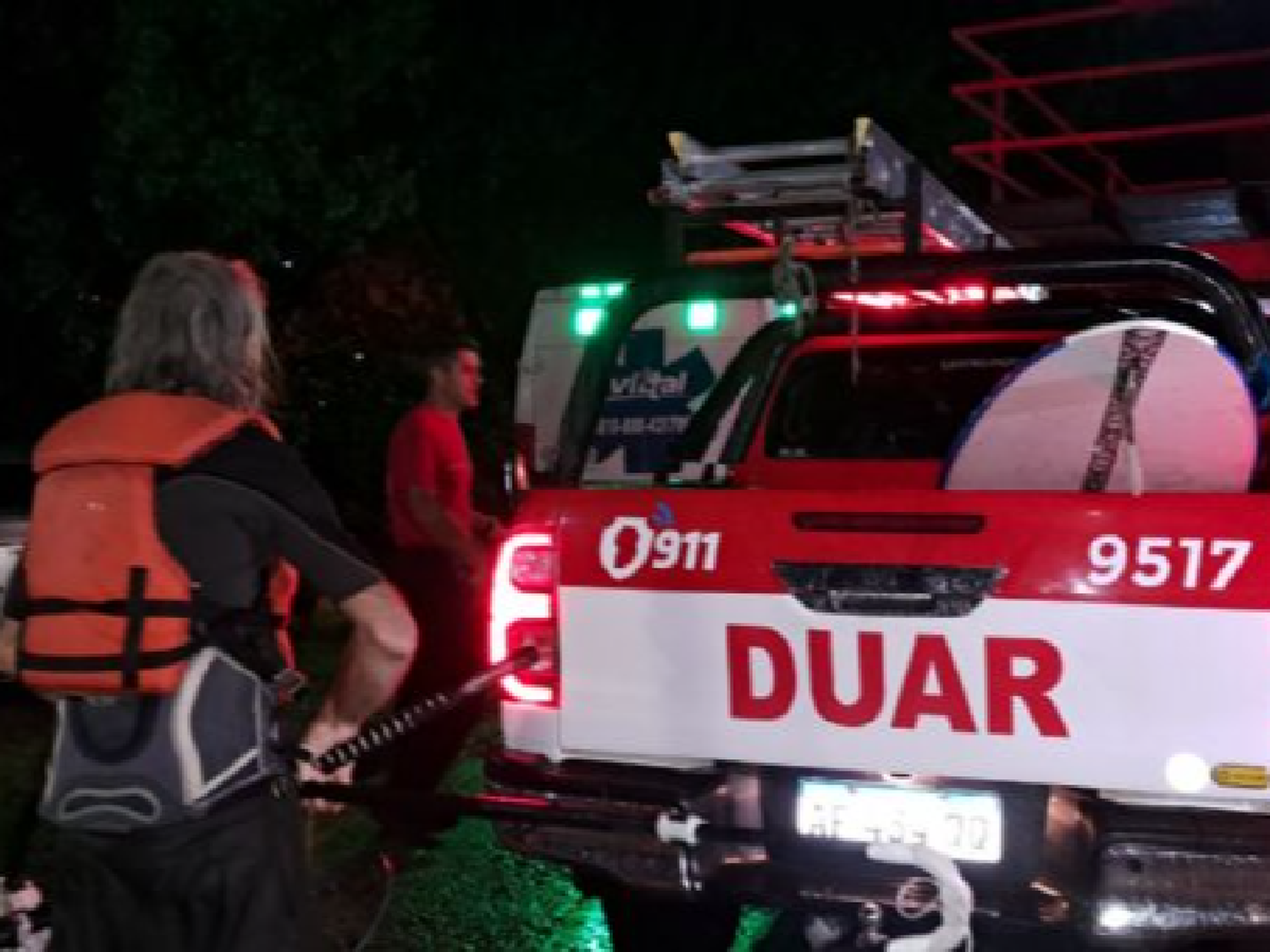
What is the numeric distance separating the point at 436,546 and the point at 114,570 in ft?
11.2

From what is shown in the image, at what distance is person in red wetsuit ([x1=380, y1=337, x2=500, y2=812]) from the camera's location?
19.0 ft

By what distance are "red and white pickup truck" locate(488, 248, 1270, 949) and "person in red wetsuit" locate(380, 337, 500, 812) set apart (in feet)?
5.72

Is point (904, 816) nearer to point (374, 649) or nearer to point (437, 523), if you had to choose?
point (374, 649)

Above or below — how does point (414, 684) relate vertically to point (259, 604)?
below

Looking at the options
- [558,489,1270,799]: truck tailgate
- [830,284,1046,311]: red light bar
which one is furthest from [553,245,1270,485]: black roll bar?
[830,284,1046,311]: red light bar

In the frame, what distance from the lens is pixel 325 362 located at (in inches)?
563

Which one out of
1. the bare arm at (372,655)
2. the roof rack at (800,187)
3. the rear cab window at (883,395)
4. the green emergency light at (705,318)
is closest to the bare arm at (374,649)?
the bare arm at (372,655)

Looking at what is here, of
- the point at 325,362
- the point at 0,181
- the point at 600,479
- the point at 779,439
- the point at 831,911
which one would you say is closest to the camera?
the point at 831,911

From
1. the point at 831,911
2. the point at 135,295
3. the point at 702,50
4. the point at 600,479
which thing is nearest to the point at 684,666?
the point at 831,911

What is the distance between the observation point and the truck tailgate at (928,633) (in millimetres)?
3207

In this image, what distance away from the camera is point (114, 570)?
2447 mm

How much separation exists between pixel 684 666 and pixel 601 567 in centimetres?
30

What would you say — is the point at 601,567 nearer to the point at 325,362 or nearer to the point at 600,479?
the point at 600,479

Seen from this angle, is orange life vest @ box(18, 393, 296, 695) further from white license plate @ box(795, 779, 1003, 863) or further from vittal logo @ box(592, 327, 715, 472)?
vittal logo @ box(592, 327, 715, 472)
